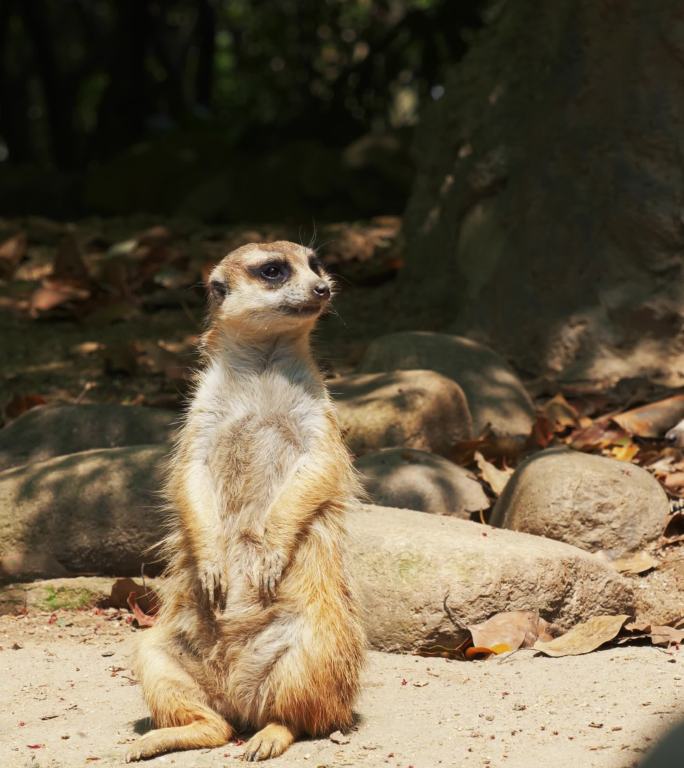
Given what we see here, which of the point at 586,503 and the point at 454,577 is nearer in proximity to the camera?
the point at 454,577

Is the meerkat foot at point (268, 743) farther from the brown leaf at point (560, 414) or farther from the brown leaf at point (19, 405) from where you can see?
the brown leaf at point (19, 405)

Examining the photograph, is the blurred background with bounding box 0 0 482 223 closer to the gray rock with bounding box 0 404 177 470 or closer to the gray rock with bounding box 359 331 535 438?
the gray rock with bounding box 359 331 535 438

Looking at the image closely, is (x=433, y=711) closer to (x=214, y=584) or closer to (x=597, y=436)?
(x=214, y=584)

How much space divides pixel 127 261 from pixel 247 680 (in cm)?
553

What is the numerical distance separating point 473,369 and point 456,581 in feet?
7.46

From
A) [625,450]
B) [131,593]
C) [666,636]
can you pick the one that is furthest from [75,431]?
[666,636]

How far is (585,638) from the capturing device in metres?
4.27

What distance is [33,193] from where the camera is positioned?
41.9 ft

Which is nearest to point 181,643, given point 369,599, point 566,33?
point 369,599

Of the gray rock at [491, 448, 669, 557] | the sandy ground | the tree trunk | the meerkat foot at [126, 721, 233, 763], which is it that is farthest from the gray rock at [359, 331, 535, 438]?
the meerkat foot at [126, 721, 233, 763]

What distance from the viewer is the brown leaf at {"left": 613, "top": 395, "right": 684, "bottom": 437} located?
6.11 m

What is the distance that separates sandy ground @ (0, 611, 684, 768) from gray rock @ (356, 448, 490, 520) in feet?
3.33

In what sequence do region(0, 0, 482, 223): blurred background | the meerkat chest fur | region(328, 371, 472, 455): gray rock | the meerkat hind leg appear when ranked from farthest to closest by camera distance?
region(0, 0, 482, 223): blurred background, region(328, 371, 472, 455): gray rock, the meerkat chest fur, the meerkat hind leg

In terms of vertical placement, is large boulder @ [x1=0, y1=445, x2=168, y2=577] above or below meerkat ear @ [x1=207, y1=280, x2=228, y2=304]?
below
